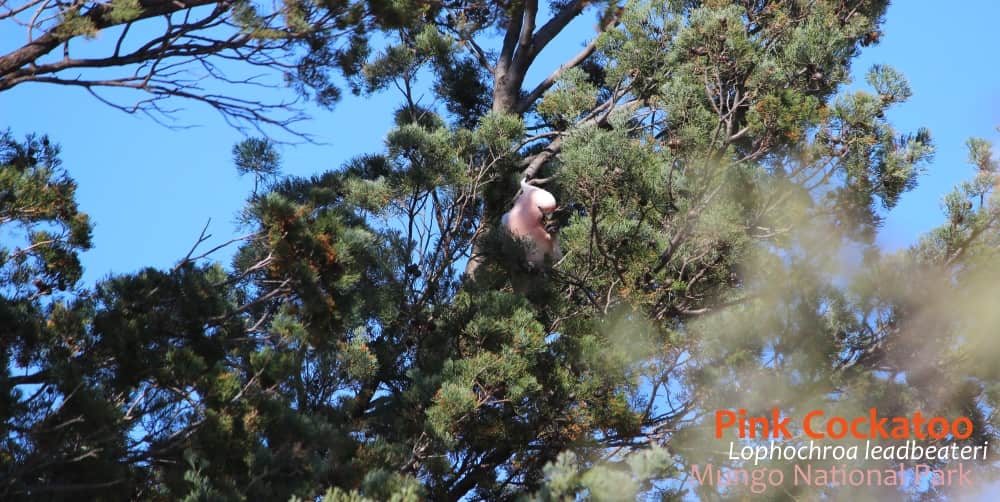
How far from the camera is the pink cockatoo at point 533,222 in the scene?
5039mm

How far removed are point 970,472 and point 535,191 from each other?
2.34 metres

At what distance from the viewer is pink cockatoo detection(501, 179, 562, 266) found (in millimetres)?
5039

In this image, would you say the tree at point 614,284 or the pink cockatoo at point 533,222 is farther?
the pink cockatoo at point 533,222

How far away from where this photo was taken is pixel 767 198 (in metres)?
4.91

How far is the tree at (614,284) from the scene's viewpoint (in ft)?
13.7

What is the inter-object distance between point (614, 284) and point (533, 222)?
507mm

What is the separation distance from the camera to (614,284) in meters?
4.91

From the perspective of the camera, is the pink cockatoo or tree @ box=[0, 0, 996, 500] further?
the pink cockatoo

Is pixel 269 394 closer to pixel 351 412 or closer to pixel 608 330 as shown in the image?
pixel 351 412

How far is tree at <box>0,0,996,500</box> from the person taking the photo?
164 inches

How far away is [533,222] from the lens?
A: 5156 mm

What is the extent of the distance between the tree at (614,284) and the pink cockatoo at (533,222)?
0.09m

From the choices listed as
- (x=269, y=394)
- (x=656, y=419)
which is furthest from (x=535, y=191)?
(x=269, y=394)

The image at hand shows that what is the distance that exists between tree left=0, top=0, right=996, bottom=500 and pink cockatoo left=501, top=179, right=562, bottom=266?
95mm
